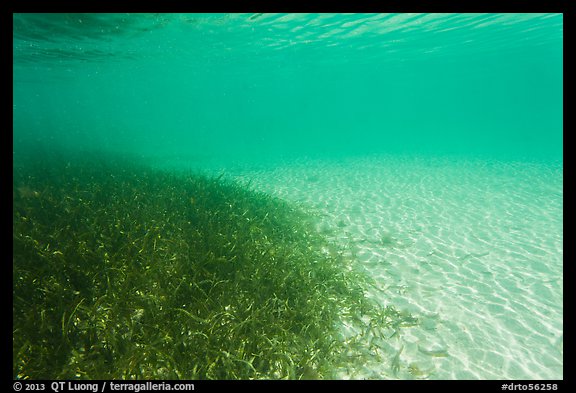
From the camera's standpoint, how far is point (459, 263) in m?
7.52

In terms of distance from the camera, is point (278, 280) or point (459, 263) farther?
point (459, 263)

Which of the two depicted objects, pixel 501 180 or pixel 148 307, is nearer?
pixel 148 307

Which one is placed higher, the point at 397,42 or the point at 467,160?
the point at 397,42

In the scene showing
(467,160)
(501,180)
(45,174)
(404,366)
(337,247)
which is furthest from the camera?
(467,160)

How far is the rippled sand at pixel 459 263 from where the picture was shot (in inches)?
175

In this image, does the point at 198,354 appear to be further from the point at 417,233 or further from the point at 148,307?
the point at 417,233

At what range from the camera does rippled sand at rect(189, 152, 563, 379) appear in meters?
4.44

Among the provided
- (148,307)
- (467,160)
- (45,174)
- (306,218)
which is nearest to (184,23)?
(45,174)

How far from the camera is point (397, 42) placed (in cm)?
2855

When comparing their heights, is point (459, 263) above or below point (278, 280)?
below

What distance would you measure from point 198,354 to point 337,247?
5223mm
